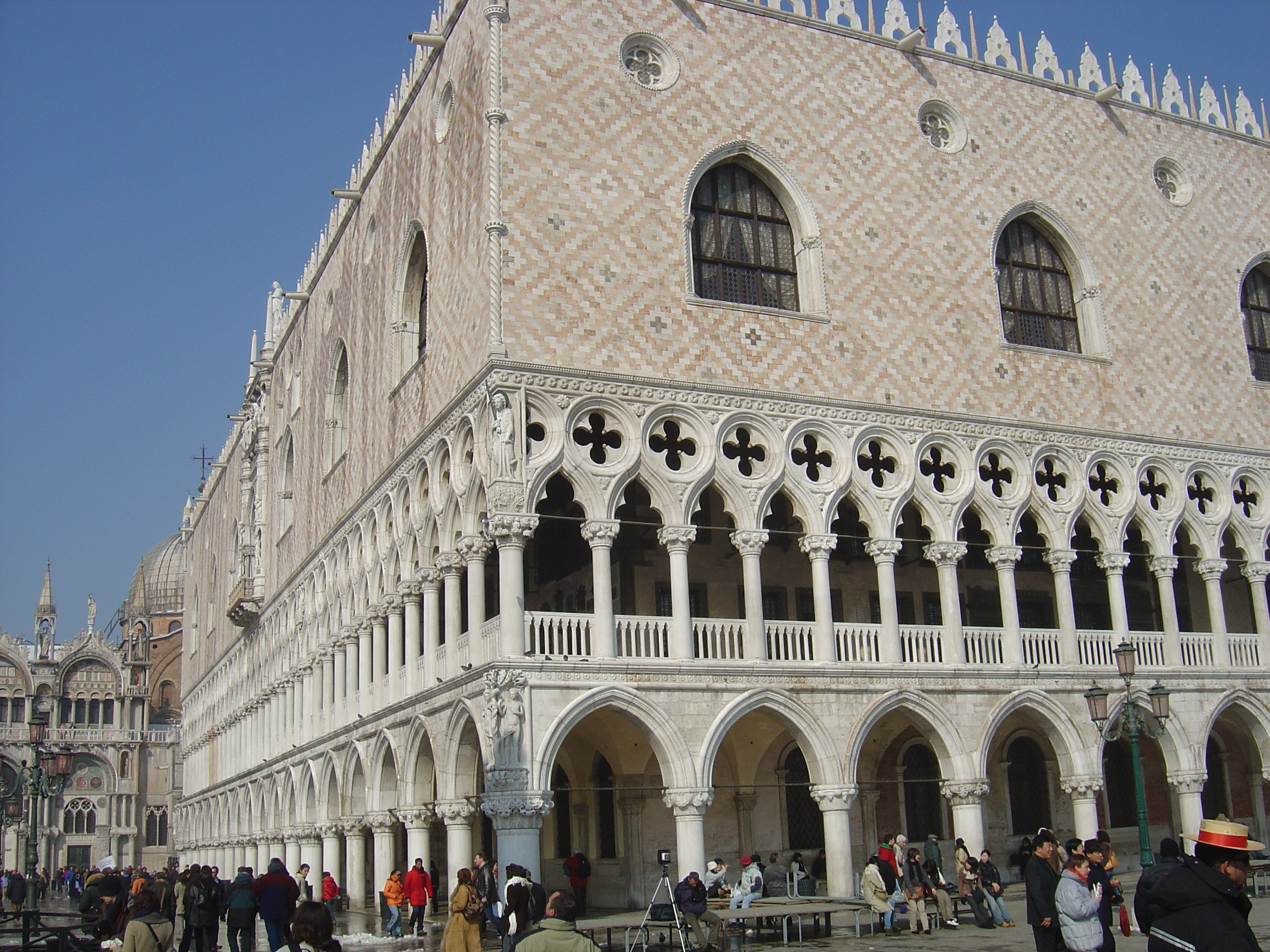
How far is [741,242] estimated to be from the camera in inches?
742

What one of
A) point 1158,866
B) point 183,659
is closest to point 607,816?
point 1158,866

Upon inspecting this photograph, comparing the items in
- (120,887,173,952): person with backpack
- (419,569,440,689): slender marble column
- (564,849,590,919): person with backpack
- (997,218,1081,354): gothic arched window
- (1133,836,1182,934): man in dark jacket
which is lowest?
(564,849,590,919): person with backpack

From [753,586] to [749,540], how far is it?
589 mm

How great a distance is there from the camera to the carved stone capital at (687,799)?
1595cm

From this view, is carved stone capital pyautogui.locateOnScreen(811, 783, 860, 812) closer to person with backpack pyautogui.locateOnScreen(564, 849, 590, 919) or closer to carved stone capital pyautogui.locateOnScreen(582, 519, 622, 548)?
person with backpack pyautogui.locateOnScreen(564, 849, 590, 919)

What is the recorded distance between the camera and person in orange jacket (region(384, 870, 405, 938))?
17.1 meters

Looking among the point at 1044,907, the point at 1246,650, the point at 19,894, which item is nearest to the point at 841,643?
the point at 1246,650

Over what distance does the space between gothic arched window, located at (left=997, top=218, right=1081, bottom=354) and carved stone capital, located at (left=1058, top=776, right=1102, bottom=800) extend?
6.42 metres

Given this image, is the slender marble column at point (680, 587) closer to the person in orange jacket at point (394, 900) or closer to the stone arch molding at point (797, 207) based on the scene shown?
the stone arch molding at point (797, 207)

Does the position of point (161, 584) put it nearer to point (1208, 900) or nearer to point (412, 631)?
point (412, 631)

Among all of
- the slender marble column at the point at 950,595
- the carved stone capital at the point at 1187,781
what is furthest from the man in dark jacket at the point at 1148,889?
the carved stone capital at the point at 1187,781

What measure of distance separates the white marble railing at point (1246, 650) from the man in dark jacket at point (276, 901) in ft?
48.8

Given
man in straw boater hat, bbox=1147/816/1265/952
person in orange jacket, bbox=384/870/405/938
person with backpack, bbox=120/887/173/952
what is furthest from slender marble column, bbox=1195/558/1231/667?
person with backpack, bbox=120/887/173/952

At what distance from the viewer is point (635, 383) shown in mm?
16984
